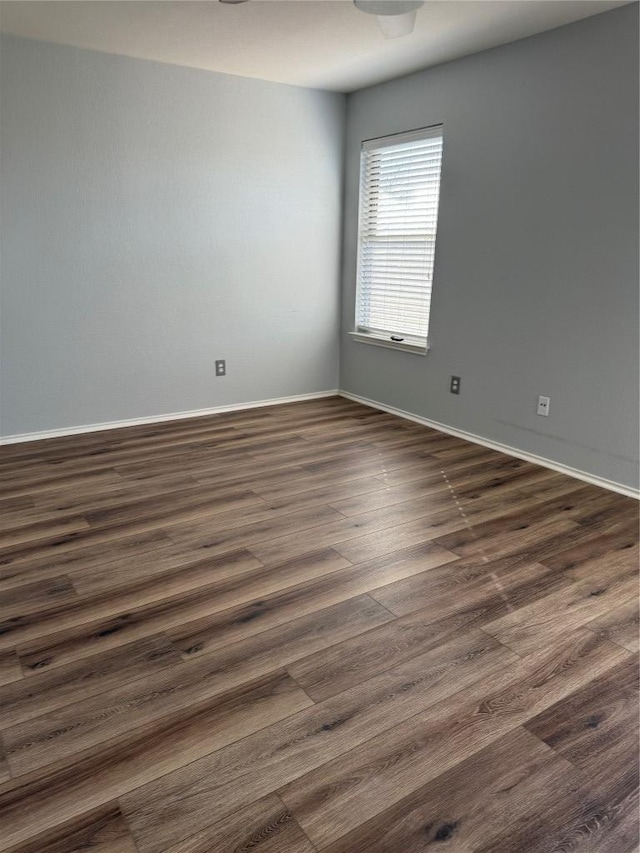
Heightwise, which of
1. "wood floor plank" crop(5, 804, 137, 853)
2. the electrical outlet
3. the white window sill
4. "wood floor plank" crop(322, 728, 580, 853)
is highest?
the white window sill

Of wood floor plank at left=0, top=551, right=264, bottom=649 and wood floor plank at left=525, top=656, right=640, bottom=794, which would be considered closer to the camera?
wood floor plank at left=525, top=656, right=640, bottom=794

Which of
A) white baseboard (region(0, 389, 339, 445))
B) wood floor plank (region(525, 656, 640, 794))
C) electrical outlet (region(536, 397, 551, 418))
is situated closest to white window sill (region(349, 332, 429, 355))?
white baseboard (region(0, 389, 339, 445))

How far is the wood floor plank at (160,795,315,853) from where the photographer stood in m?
1.27

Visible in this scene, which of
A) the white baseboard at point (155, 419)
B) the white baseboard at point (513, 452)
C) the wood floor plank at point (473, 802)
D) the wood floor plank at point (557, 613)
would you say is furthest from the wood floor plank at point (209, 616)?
the white baseboard at point (155, 419)

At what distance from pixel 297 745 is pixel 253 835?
0.26 meters

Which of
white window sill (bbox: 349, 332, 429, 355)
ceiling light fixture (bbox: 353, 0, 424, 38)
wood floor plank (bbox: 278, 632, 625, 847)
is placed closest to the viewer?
wood floor plank (bbox: 278, 632, 625, 847)

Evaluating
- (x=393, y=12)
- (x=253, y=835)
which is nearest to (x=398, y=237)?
(x=393, y=12)

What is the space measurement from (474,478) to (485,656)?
61.9 inches

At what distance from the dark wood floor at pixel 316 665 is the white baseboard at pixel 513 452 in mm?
130

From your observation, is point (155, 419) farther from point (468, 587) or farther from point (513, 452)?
point (468, 587)

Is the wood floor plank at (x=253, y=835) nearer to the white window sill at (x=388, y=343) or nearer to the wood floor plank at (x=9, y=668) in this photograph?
the wood floor plank at (x=9, y=668)

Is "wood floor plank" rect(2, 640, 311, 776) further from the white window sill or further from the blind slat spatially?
the blind slat

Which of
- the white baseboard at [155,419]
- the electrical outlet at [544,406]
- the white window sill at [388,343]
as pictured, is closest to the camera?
the electrical outlet at [544,406]

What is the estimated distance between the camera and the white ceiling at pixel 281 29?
284 centimetres
